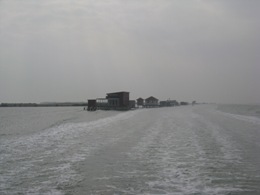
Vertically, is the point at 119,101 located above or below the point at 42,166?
above

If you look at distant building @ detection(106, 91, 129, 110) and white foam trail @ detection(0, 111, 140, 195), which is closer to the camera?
white foam trail @ detection(0, 111, 140, 195)

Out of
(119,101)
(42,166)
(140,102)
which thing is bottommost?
(42,166)

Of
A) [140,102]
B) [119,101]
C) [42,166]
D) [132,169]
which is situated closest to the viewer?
[132,169]

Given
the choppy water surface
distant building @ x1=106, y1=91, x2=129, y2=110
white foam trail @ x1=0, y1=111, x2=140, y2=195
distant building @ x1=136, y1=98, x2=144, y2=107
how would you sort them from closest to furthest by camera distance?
the choppy water surface < white foam trail @ x1=0, y1=111, x2=140, y2=195 < distant building @ x1=106, y1=91, x2=129, y2=110 < distant building @ x1=136, y1=98, x2=144, y2=107

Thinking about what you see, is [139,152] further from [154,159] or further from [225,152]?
[225,152]

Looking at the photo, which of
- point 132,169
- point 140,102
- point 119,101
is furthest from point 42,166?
point 140,102

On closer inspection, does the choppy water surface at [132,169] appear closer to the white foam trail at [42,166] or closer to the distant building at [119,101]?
the white foam trail at [42,166]

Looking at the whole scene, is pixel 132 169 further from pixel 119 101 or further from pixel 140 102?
pixel 140 102

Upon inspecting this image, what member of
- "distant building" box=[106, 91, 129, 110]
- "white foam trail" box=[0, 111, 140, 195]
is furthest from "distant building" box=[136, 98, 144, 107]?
"white foam trail" box=[0, 111, 140, 195]

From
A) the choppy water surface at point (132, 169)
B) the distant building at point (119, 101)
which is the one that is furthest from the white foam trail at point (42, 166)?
the distant building at point (119, 101)

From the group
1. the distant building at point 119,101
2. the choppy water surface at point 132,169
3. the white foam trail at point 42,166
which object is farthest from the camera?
the distant building at point 119,101

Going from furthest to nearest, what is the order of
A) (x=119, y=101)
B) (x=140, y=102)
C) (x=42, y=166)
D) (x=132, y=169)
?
(x=140, y=102) → (x=119, y=101) → (x=42, y=166) → (x=132, y=169)

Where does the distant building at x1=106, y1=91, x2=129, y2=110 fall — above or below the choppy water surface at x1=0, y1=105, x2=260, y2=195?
above

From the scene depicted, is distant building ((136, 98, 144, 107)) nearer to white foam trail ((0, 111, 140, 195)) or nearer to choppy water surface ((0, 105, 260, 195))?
white foam trail ((0, 111, 140, 195))
